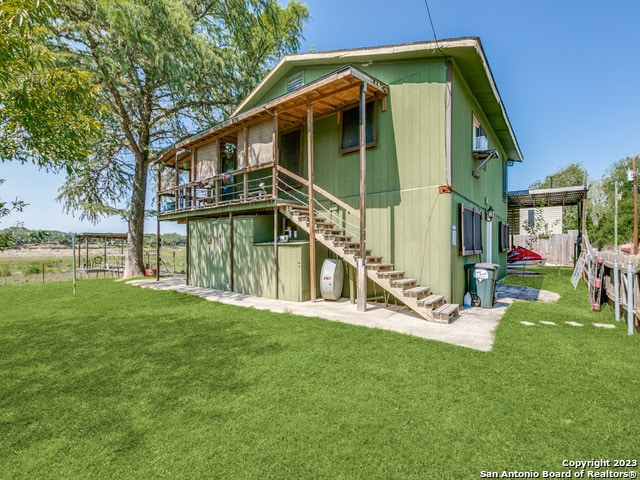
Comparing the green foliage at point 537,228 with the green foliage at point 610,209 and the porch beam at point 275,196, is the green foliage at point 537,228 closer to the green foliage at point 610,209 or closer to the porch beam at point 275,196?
the green foliage at point 610,209

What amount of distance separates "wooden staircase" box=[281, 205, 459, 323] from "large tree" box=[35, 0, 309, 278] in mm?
6839

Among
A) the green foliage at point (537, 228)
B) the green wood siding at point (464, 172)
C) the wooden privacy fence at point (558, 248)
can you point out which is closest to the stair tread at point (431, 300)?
the green wood siding at point (464, 172)

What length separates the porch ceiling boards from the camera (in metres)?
6.99

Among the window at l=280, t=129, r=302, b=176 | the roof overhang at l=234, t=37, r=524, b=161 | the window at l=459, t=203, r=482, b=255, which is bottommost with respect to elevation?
the window at l=459, t=203, r=482, b=255

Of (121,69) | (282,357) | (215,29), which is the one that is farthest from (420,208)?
(215,29)

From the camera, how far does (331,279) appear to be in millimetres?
7973

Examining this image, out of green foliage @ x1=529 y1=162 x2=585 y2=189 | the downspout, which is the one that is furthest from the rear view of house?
green foliage @ x1=529 y1=162 x2=585 y2=189

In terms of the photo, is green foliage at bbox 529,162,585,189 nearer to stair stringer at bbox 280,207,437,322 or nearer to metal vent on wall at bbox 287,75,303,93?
metal vent on wall at bbox 287,75,303,93

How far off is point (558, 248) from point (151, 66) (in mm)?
24806

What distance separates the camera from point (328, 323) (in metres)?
5.88

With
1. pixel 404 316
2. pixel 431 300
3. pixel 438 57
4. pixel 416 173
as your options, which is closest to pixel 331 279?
pixel 404 316

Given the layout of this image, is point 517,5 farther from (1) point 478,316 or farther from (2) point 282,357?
(2) point 282,357

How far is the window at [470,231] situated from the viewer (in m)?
7.61

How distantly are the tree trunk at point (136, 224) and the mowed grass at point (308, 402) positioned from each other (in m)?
10.0
